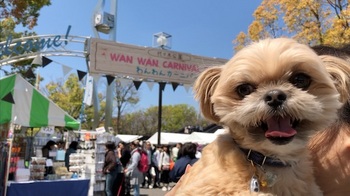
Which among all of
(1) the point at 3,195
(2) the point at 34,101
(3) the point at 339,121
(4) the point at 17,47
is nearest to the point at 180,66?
(2) the point at 34,101

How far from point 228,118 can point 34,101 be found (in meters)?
7.53

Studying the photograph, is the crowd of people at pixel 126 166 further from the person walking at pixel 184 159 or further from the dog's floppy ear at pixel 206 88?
the dog's floppy ear at pixel 206 88

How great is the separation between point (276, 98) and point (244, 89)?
0.43ft

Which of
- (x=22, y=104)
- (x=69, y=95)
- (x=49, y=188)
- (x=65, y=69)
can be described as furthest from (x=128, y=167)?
(x=69, y=95)

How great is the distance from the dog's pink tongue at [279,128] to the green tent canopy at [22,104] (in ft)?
22.9

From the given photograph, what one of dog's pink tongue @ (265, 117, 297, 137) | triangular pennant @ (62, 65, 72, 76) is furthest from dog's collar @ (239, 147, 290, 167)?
triangular pennant @ (62, 65, 72, 76)

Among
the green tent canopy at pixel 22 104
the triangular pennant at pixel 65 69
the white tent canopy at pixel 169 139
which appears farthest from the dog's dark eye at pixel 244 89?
the white tent canopy at pixel 169 139

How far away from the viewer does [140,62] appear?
10.9 metres

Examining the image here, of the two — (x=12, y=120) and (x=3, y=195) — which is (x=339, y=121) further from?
(x=12, y=120)

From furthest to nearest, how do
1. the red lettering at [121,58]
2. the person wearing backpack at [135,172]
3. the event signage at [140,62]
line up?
the person wearing backpack at [135,172], the red lettering at [121,58], the event signage at [140,62]

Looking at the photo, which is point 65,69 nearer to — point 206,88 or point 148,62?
point 148,62

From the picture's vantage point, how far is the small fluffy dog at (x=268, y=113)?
1.20 metres

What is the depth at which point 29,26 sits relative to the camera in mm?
14945

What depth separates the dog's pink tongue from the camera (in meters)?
1.20
